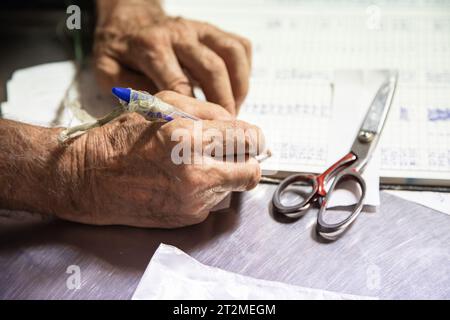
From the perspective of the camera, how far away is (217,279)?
26.9 inches

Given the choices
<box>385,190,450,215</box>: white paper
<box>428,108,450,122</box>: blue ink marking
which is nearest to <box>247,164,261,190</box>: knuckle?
<box>385,190,450,215</box>: white paper

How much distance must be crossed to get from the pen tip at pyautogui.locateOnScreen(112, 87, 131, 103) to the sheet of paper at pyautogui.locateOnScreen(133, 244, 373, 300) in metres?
0.20

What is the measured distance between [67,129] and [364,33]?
2.03 feet

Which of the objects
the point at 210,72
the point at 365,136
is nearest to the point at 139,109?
the point at 210,72

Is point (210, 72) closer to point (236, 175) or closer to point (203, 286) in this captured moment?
point (236, 175)

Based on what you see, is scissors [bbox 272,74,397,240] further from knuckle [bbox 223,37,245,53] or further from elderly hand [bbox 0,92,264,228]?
knuckle [bbox 223,37,245,53]

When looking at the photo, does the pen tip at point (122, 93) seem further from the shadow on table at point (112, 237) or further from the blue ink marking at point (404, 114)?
the blue ink marking at point (404, 114)

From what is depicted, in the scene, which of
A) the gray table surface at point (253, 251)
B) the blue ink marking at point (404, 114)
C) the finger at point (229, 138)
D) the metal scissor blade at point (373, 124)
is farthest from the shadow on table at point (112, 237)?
the blue ink marking at point (404, 114)

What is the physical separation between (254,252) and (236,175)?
0.11 m
